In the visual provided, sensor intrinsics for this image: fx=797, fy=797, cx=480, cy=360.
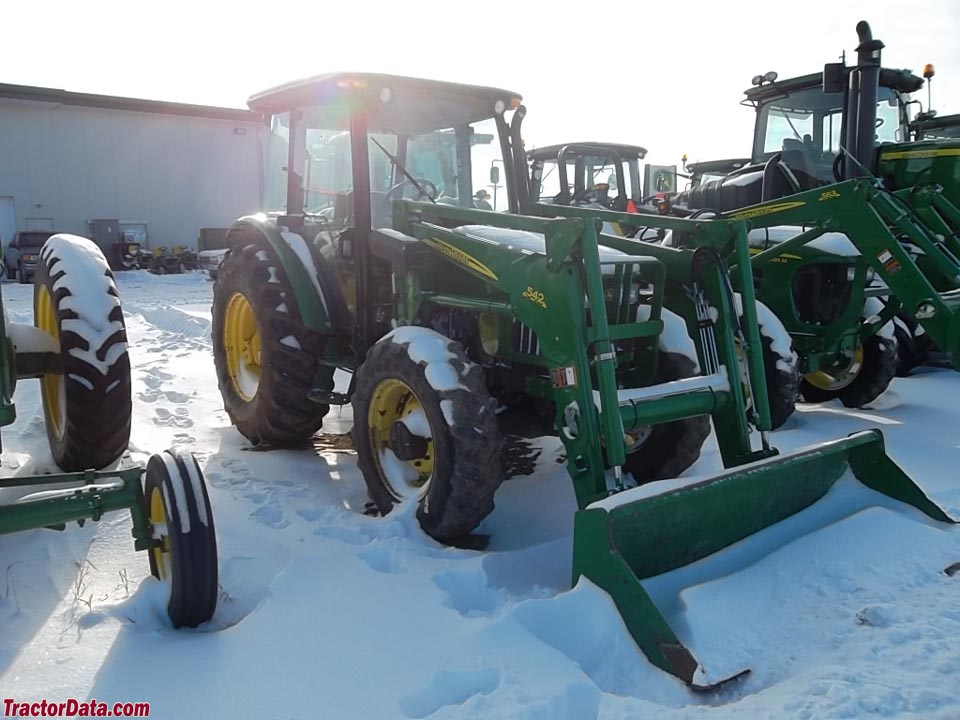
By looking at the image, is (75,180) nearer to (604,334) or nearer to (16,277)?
(16,277)

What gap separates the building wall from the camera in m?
23.4

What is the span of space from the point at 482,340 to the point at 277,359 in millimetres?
1365

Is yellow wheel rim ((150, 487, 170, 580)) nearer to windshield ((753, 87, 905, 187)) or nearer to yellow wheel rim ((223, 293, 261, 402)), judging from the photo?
yellow wheel rim ((223, 293, 261, 402))

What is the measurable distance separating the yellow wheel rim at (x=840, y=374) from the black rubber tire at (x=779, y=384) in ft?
4.72

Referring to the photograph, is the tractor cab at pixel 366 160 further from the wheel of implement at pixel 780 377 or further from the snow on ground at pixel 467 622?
the wheel of implement at pixel 780 377

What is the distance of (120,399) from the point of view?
3.92 meters

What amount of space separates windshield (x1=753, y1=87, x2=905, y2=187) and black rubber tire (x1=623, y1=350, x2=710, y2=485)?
15.6 ft

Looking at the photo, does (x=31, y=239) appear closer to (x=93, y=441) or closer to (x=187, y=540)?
(x=93, y=441)

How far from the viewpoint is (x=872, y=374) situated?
21.5 ft

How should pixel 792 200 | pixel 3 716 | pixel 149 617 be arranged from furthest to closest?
pixel 792 200
pixel 149 617
pixel 3 716

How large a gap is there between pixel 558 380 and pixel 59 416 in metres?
2.76

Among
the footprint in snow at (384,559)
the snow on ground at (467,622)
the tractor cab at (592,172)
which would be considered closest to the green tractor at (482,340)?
the snow on ground at (467,622)

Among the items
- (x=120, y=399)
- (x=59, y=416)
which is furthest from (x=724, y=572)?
(x=59, y=416)

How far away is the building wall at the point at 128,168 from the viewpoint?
23422mm
